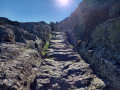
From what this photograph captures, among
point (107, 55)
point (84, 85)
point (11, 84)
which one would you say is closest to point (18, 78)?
point (11, 84)

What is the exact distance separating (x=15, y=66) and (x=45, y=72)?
516 cm

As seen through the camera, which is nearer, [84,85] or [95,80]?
[84,85]

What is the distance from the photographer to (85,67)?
20.1 m

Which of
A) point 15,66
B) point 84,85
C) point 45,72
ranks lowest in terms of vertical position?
point 84,85

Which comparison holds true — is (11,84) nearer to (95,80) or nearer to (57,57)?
(95,80)

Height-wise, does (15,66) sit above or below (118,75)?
above

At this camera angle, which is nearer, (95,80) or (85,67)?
(95,80)

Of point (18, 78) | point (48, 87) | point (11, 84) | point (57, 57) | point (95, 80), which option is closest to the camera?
point (11, 84)

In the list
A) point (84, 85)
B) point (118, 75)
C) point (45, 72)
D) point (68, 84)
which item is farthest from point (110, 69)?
point (45, 72)

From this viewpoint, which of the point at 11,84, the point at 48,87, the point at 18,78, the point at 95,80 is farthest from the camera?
the point at 95,80

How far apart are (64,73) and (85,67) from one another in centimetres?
469

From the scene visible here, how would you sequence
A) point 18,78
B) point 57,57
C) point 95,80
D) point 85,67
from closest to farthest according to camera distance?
point 18,78, point 95,80, point 85,67, point 57,57

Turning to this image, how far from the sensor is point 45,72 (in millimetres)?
17938

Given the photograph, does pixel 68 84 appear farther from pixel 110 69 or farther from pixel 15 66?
pixel 15 66
